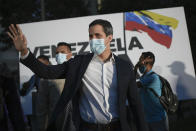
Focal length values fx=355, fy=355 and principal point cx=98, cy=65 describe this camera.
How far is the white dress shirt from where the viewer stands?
3156 millimetres

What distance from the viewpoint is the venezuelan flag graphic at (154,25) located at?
346 inches

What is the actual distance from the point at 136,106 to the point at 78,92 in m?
0.54

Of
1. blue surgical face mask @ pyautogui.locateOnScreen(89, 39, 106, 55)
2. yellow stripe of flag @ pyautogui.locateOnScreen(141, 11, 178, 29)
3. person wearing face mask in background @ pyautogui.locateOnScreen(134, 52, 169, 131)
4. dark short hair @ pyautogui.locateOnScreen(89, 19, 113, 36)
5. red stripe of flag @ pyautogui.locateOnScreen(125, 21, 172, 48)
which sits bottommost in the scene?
person wearing face mask in background @ pyautogui.locateOnScreen(134, 52, 169, 131)

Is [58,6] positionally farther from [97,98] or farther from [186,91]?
[97,98]

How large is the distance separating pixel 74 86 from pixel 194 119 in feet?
35.9

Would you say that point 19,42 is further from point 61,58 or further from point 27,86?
point 27,86

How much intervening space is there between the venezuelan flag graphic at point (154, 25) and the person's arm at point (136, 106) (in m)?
5.64

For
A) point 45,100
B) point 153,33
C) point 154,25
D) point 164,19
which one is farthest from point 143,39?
point 45,100

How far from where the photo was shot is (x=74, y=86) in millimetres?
3117

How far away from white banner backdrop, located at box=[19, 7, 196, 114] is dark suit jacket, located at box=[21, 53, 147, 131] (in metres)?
5.36

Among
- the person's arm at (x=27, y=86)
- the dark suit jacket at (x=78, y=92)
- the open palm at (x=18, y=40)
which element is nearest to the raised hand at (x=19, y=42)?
the open palm at (x=18, y=40)

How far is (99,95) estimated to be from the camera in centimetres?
319

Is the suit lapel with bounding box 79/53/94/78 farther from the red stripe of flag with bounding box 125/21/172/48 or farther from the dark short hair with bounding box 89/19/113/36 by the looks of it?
the red stripe of flag with bounding box 125/21/172/48

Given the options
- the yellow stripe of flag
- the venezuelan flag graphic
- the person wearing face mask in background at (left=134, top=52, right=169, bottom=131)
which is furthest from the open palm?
the yellow stripe of flag
